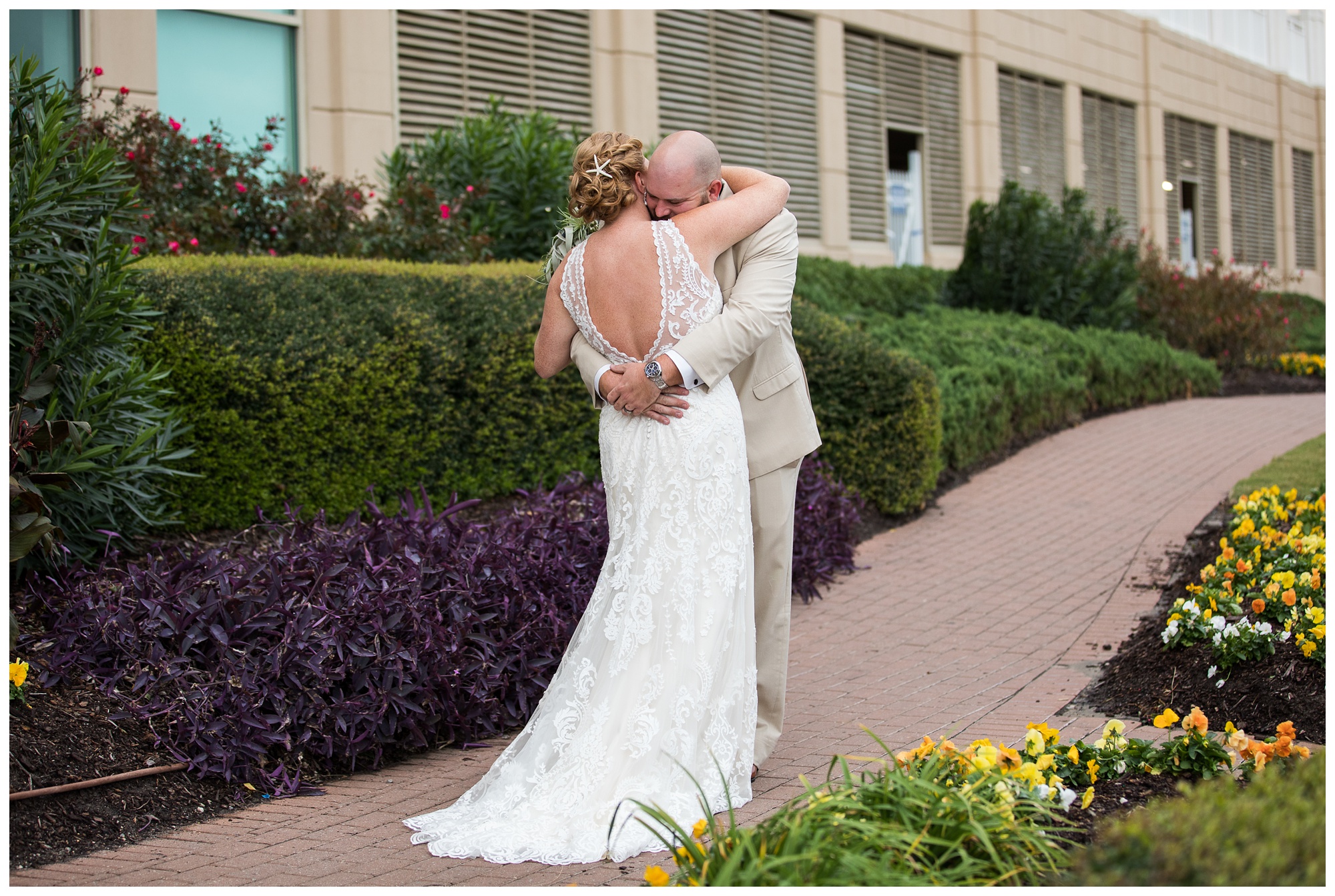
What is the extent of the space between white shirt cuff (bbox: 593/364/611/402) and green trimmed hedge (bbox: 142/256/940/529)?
245cm

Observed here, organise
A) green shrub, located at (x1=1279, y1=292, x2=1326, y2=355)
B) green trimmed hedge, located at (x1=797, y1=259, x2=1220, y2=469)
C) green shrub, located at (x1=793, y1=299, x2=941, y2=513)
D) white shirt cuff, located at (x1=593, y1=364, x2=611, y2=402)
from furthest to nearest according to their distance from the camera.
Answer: green shrub, located at (x1=1279, y1=292, x2=1326, y2=355)
green trimmed hedge, located at (x1=797, y1=259, x2=1220, y2=469)
green shrub, located at (x1=793, y1=299, x2=941, y2=513)
white shirt cuff, located at (x1=593, y1=364, x2=611, y2=402)

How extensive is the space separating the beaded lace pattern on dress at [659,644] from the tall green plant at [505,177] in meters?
6.28

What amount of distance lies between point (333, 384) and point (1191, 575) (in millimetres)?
4763

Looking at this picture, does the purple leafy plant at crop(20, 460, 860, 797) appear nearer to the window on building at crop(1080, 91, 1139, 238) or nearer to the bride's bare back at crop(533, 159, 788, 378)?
the bride's bare back at crop(533, 159, 788, 378)

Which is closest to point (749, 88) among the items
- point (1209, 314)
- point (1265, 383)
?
point (1209, 314)

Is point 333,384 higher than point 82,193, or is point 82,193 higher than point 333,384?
point 82,193

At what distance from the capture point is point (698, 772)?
3.52 meters

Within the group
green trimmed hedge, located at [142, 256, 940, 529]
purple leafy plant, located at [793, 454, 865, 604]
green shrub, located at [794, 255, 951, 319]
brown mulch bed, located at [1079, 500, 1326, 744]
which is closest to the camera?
brown mulch bed, located at [1079, 500, 1326, 744]

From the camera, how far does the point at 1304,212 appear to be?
27969 mm

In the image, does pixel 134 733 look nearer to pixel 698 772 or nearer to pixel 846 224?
pixel 698 772

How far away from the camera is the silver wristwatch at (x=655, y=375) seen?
11.7 ft

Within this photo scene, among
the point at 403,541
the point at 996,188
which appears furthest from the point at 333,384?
the point at 996,188

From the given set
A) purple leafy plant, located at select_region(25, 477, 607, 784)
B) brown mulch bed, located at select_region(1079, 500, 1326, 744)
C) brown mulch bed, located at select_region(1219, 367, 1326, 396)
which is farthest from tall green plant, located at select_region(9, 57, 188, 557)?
brown mulch bed, located at select_region(1219, 367, 1326, 396)

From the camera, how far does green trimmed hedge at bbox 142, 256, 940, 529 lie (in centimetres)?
578
